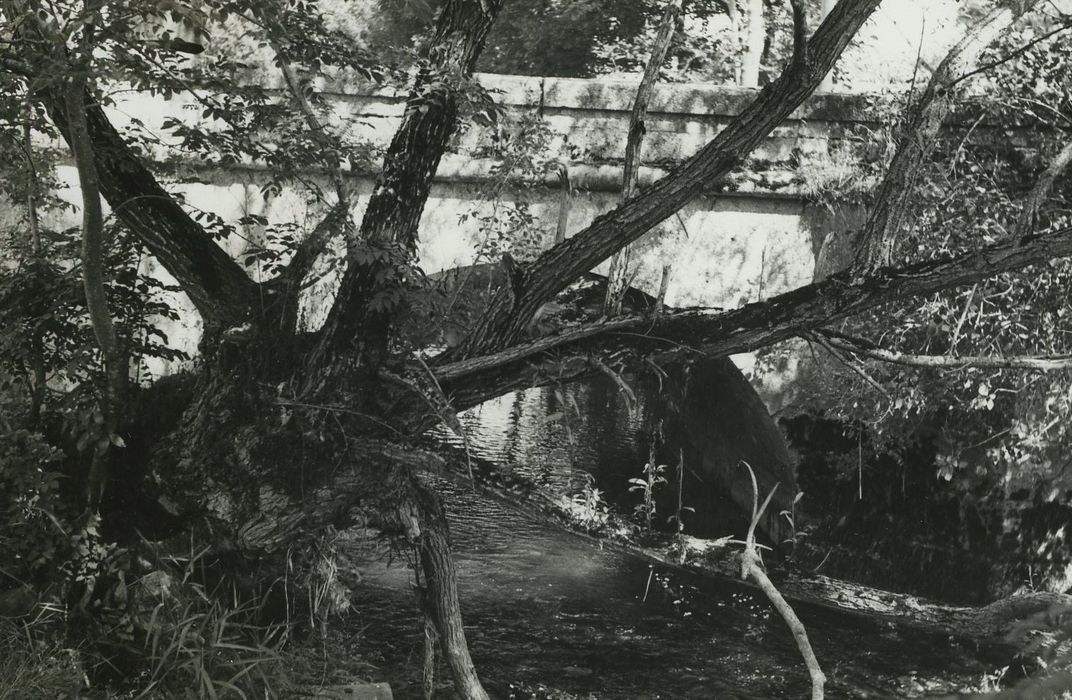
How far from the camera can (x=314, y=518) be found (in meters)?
4.57

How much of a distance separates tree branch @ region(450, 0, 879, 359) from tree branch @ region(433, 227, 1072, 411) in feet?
0.36

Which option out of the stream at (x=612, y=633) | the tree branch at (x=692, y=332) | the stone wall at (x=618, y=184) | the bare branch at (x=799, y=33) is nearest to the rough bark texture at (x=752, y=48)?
the stone wall at (x=618, y=184)

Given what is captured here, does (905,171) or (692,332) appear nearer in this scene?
(905,171)

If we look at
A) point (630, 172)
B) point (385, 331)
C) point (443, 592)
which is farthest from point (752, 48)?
point (443, 592)

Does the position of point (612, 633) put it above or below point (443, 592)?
below

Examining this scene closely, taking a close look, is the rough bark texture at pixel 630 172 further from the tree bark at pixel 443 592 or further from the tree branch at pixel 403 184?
the tree bark at pixel 443 592

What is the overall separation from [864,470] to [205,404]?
4577 mm

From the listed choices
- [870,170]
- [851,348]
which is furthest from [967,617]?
[870,170]

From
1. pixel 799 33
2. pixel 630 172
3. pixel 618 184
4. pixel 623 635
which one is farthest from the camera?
pixel 618 184

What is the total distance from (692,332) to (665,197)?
2.02ft

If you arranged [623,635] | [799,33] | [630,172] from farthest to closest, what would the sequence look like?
[623,635], [630,172], [799,33]

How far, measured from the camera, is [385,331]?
4566 mm

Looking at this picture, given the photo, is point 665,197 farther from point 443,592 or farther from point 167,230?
point 167,230

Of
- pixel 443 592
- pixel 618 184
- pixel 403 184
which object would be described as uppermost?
pixel 618 184
